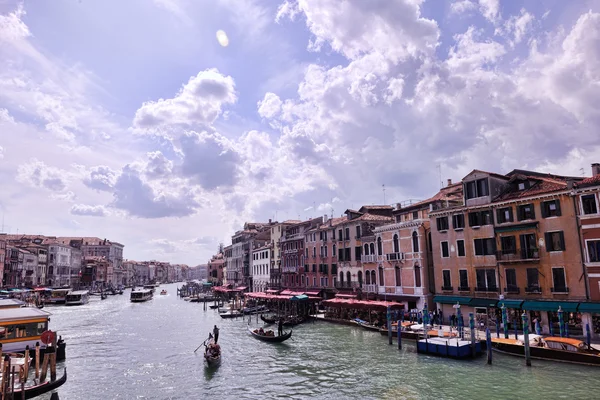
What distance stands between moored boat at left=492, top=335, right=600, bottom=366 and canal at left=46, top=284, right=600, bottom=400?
0.67m

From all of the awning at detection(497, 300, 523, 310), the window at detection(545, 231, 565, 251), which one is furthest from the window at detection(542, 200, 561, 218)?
the awning at detection(497, 300, 523, 310)

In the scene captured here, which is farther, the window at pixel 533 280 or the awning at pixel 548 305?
the window at pixel 533 280

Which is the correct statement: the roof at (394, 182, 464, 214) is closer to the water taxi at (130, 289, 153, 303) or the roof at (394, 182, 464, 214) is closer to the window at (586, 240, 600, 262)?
the window at (586, 240, 600, 262)

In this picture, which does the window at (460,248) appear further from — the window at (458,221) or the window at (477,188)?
the window at (477,188)

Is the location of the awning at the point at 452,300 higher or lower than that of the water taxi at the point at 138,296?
higher

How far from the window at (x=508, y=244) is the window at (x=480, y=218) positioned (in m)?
1.73

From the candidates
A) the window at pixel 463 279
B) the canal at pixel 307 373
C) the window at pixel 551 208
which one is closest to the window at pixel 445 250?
the window at pixel 463 279

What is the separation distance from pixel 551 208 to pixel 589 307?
7182mm

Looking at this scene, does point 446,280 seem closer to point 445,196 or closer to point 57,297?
point 445,196

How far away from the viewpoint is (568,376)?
22.0 m

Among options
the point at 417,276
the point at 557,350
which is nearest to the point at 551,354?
the point at 557,350

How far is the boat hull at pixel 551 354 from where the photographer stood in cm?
2348

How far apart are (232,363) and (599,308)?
2444 cm

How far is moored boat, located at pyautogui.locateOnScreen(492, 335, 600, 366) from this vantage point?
77.6 ft
